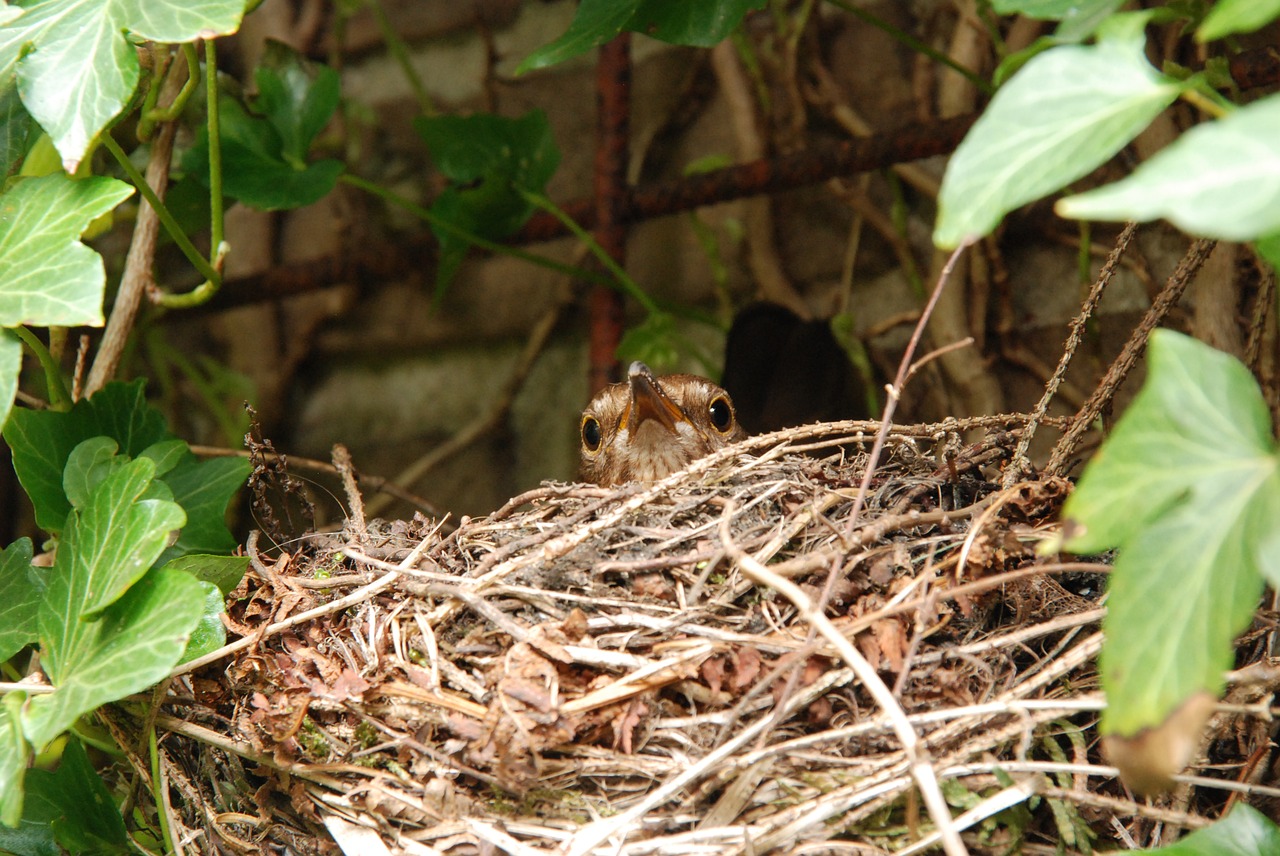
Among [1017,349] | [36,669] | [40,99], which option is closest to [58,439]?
[36,669]

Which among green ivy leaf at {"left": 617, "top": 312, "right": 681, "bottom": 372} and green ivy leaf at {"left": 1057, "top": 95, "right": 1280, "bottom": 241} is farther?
green ivy leaf at {"left": 617, "top": 312, "right": 681, "bottom": 372}

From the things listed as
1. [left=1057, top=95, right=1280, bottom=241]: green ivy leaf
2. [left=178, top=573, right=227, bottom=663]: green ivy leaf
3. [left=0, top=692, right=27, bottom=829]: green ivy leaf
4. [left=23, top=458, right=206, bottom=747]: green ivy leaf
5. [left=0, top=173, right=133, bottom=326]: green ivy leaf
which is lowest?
[left=0, top=692, right=27, bottom=829]: green ivy leaf

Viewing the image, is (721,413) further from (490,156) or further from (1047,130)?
(1047,130)

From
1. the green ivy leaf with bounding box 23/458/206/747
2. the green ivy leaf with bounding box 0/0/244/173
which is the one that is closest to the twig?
the green ivy leaf with bounding box 23/458/206/747

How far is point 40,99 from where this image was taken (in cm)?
130

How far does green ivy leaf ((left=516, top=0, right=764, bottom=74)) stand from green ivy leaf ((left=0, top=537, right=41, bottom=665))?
0.98 m

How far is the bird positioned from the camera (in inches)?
83.2

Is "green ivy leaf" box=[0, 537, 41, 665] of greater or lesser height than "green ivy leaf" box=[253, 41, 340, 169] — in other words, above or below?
below

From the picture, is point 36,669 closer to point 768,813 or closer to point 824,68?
point 768,813

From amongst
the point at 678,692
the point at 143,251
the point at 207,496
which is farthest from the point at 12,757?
the point at 143,251

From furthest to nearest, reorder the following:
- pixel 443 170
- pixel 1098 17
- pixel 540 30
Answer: pixel 540 30 → pixel 443 170 → pixel 1098 17

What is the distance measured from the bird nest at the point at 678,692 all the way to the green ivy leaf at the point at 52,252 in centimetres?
46

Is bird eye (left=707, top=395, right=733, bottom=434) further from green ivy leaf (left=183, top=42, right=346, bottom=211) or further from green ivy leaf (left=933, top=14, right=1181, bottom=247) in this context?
green ivy leaf (left=933, top=14, right=1181, bottom=247)

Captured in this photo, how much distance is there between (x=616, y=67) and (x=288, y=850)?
1.78 meters
